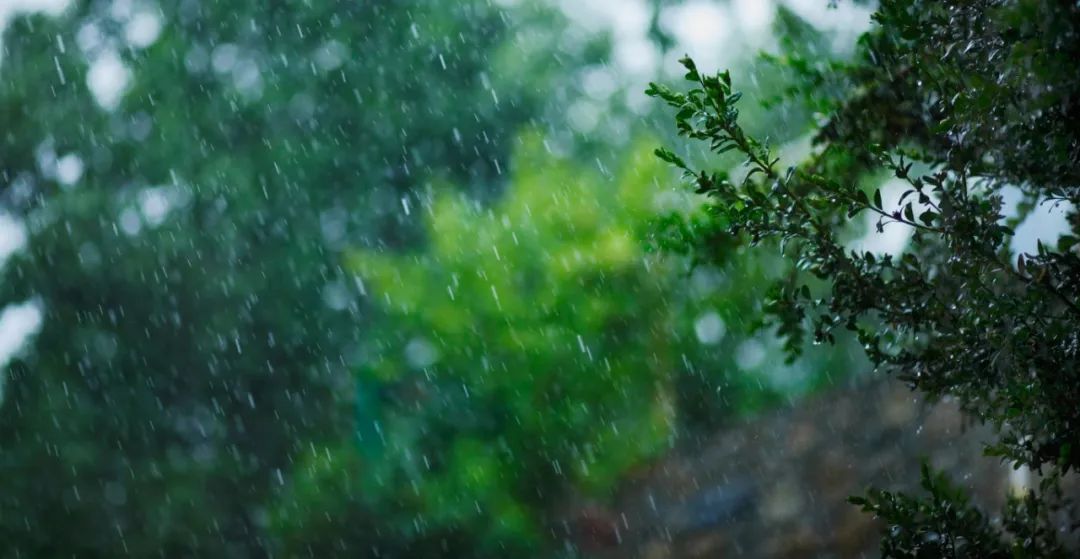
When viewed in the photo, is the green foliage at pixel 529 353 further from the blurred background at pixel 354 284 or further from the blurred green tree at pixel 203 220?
the blurred green tree at pixel 203 220

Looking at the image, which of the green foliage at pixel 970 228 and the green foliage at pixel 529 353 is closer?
the green foliage at pixel 970 228

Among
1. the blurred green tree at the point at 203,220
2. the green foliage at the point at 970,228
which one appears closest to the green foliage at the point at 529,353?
the blurred green tree at the point at 203,220

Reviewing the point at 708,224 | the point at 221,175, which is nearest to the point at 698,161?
the point at 221,175

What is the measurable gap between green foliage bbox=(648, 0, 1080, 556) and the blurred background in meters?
4.39

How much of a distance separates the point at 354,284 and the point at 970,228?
824 cm

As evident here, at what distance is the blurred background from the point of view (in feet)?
21.4

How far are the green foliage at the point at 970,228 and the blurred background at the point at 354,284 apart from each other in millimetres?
4385

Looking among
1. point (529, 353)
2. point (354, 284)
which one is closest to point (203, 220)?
point (354, 284)

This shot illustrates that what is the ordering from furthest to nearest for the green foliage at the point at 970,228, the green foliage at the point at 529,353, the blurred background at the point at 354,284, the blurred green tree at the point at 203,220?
the blurred green tree at the point at 203,220, the blurred background at the point at 354,284, the green foliage at the point at 529,353, the green foliage at the point at 970,228

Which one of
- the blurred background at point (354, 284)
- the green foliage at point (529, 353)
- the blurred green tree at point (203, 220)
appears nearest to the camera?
the green foliage at point (529, 353)

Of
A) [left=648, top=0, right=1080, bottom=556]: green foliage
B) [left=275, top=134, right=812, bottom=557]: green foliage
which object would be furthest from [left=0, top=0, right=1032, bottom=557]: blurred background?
[left=648, top=0, right=1080, bottom=556]: green foliage

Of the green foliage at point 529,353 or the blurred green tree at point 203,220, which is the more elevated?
the blurred green tree at point 203,220

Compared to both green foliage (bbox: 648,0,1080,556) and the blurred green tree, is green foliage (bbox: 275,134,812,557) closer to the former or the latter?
the blurred green tree

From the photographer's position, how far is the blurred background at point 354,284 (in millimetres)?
6527
